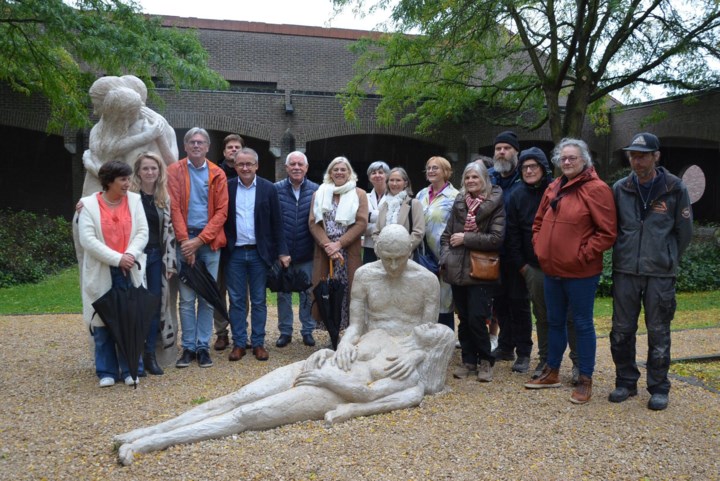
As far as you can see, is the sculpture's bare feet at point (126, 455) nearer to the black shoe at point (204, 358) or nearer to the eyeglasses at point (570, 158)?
the black shoe at point (204, 358)

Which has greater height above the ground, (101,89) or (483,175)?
(101,89)

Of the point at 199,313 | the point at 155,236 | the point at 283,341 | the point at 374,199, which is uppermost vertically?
the point at 374,199

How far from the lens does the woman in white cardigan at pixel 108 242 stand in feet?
15.7

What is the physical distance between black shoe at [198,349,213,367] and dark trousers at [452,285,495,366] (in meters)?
2.34

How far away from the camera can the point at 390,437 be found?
12.5 feet

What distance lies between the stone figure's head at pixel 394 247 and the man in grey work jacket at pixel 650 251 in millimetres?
1645

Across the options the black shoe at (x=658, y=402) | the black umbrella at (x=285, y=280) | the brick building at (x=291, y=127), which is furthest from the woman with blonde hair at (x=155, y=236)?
the brick building at (x=291, y=127)

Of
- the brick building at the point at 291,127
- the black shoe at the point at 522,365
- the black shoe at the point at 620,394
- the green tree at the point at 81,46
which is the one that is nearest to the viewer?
the black shoe at the point at 620,394

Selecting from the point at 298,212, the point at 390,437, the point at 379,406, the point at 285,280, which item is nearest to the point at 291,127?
the point at 298,212

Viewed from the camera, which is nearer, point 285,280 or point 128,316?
point 128,316

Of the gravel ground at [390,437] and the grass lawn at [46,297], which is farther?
the grass lawn at [46,297]

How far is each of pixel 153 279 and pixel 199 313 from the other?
0.58m

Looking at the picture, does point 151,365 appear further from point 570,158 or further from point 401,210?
point 570,158

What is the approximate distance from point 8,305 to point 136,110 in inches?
254
